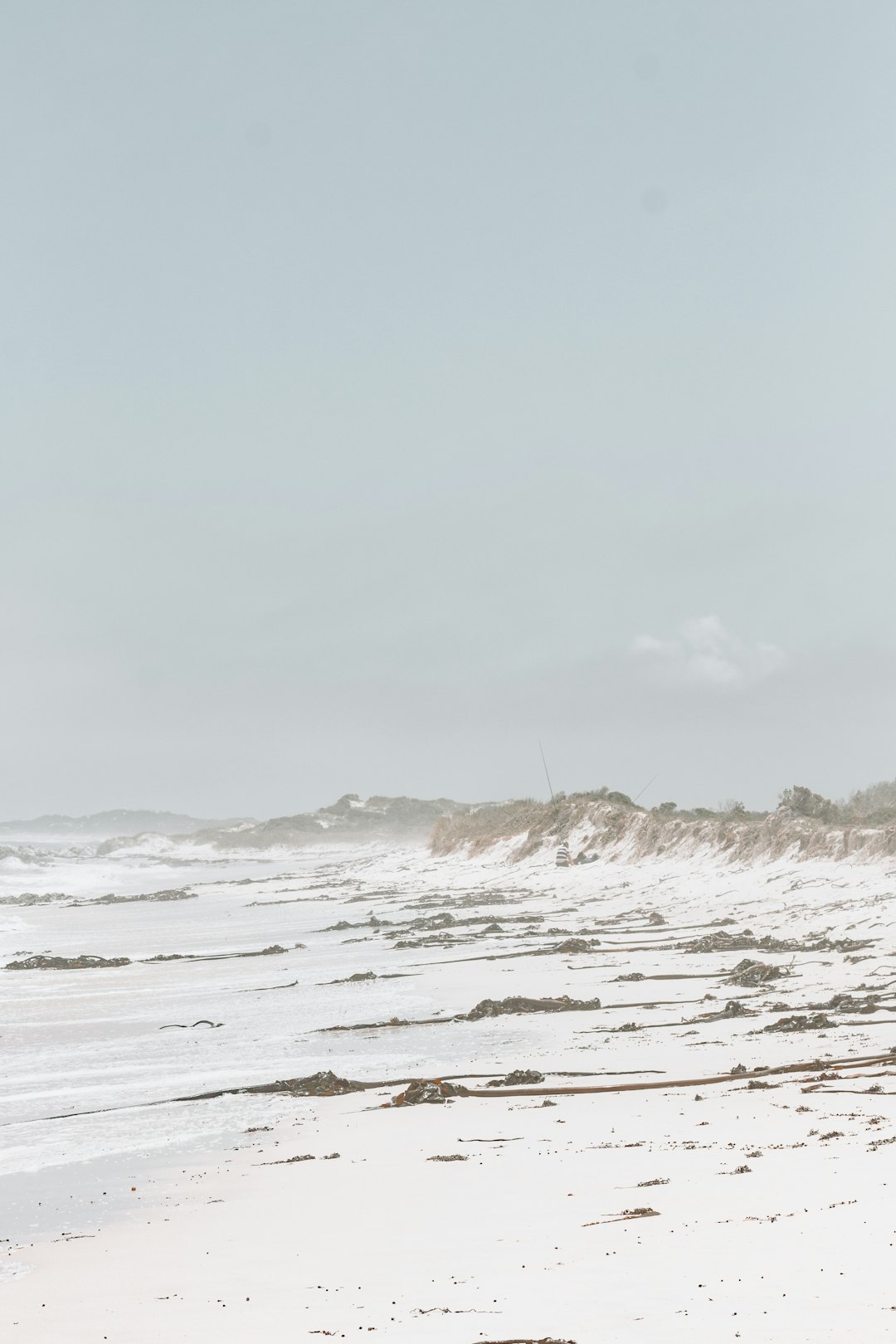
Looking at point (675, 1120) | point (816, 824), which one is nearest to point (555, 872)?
point (816, 824)

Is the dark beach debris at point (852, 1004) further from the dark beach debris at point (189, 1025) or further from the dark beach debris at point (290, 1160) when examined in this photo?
the dark beach debris at point (189, 1025)

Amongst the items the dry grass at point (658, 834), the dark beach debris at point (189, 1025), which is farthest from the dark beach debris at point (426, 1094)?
the dry grass at point (658, 834)

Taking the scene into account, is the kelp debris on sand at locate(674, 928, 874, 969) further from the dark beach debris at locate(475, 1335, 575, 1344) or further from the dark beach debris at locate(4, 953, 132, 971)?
the dark beach debris at locate(475, 1335, 575, 1344)

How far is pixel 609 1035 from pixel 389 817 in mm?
145157

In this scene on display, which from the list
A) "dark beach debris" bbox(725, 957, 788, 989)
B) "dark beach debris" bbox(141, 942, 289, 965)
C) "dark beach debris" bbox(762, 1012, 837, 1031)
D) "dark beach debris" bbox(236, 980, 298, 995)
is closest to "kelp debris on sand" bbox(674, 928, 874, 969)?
"dark beach debris" bbox(725, 957, 788, 989)

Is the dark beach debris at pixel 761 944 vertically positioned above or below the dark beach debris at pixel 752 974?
below

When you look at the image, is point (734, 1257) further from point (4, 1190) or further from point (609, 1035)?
point (609, 1035)

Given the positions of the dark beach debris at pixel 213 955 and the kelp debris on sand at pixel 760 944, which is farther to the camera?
the dark beach debris at pixel 213 955

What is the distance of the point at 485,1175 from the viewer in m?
9.21

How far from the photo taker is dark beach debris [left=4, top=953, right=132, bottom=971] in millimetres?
28188

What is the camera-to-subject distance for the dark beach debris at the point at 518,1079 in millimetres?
12930

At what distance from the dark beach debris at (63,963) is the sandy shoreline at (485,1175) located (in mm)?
6221

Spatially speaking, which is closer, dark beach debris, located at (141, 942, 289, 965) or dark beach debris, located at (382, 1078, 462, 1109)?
dark beach debris, located at (382, 1078, 462, 1109)

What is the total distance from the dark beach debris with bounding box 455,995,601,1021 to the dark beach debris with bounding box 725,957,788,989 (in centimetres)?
269
